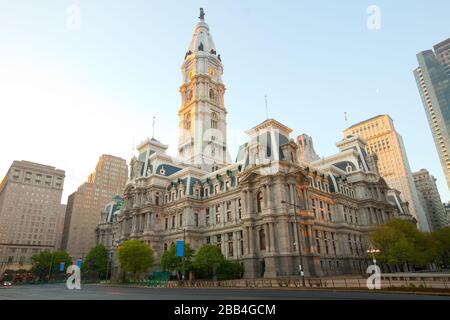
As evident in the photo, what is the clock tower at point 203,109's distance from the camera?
332 ft

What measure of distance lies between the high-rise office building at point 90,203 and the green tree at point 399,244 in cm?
14931

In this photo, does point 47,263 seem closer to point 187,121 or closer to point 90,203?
point 187,121

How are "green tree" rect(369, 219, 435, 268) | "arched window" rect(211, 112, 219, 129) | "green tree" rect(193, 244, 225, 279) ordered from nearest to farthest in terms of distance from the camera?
"green tree" rect(193, 244, 225, 279) → "green tree" rect(369, 219, 435, 268) → "arched window" rect(211, 112, 219, 129)

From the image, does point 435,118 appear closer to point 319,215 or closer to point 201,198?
point 319,215

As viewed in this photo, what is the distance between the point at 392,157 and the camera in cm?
17212

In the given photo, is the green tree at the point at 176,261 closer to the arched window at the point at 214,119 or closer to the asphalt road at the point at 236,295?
the asphalt road at the point at 236,295

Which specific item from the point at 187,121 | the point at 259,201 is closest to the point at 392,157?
the point at 187,121

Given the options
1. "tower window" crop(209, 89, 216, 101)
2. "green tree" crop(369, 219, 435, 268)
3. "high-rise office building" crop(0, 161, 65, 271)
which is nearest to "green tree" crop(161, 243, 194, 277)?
"green tree" crop(369, 219, 435, 268)

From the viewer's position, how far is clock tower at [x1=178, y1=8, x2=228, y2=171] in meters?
101

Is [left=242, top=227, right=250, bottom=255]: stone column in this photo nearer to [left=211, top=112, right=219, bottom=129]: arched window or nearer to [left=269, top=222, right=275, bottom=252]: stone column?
[left=269, top=222, right=275, bottom=252]: stone column

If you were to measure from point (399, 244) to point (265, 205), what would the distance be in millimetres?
25754

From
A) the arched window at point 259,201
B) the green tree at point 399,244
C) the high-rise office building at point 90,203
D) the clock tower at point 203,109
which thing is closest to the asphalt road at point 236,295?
the arched window at point 259,201

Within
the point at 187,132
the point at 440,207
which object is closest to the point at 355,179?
the point at 187,132

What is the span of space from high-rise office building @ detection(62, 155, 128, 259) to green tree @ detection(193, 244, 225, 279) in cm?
13016
